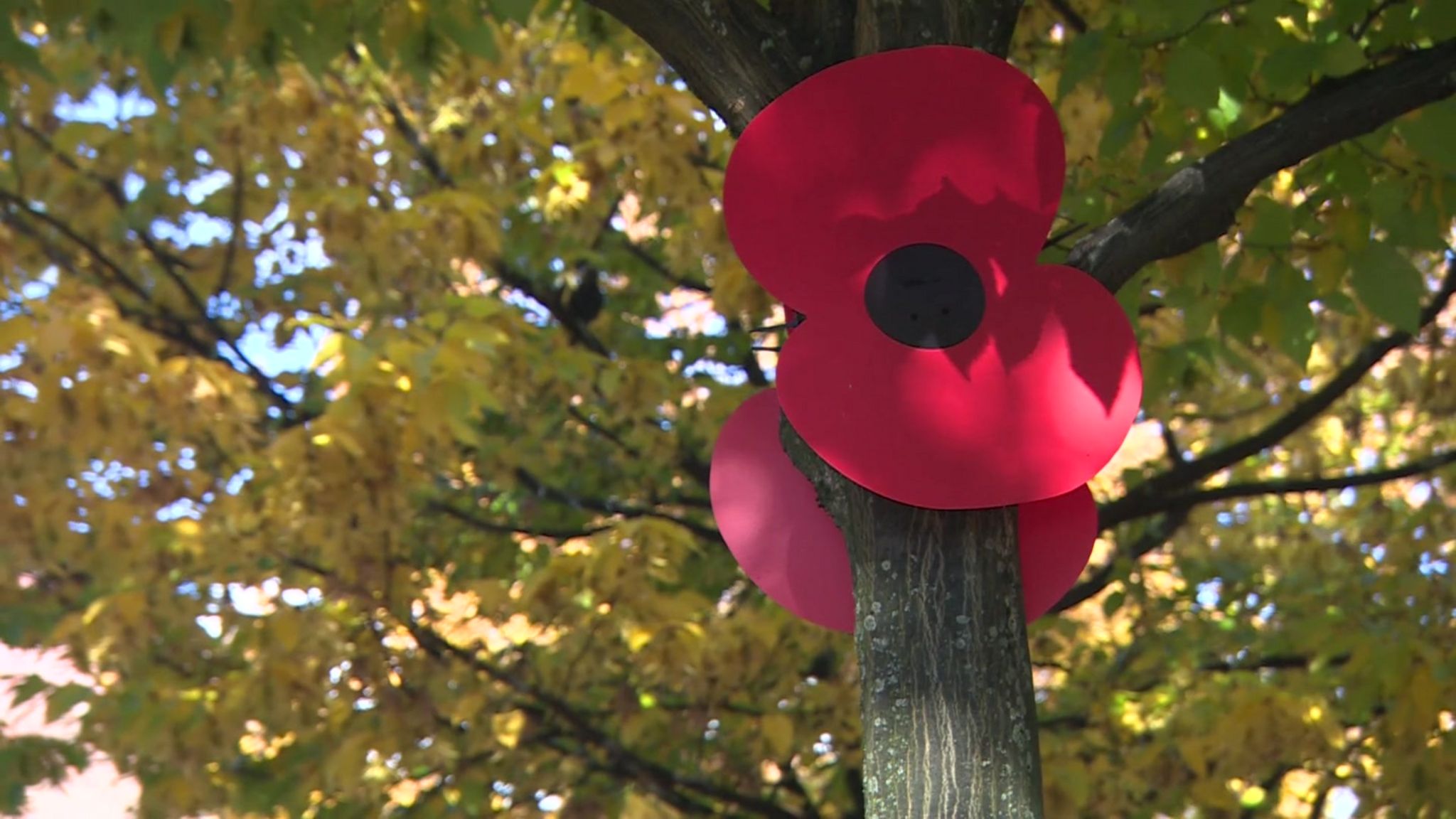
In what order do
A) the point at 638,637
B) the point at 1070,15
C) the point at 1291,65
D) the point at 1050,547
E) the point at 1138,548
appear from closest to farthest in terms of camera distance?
the point at 1050,547 → the point at 1291,65 → the point at 1070,15 → the point at 638,637 → the point at 1138,548

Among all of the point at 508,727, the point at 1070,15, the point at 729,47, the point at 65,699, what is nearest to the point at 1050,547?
the point at 729,47

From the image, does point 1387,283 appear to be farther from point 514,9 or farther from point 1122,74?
point 514,9

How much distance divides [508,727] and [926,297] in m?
2.85

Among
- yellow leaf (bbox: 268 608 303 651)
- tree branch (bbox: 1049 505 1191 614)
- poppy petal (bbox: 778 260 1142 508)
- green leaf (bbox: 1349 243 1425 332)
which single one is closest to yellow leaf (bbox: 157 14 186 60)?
yellow leaf (bbox: 268 608 303 651)

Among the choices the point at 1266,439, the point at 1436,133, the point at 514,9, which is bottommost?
the point at 1436,133

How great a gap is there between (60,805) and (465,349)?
11.8 m

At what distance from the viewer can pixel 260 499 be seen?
4.28 m

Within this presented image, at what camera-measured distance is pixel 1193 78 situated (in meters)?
2.34

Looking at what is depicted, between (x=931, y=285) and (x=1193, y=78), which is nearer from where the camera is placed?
(x=931, y=285)

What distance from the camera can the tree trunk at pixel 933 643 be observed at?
156 centimetres

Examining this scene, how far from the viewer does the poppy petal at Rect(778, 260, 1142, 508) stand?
5.24 feet

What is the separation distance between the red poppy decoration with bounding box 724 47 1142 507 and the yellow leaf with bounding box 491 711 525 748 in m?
2.74

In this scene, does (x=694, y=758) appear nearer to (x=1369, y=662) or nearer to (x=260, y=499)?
(x=260, y=499)

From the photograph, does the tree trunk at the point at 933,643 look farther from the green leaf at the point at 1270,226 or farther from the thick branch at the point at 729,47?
the green leaf at the point at 1270,226
